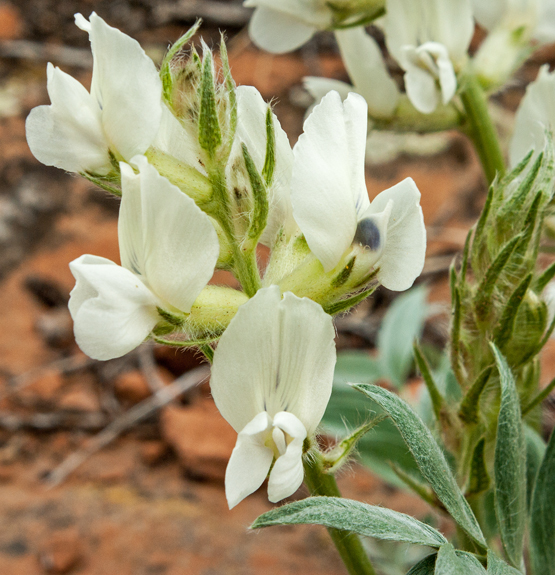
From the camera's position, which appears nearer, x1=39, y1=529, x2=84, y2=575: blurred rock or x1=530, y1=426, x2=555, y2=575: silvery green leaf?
x1=530, y1=426, x2=555, y2=575: silvery green leaf

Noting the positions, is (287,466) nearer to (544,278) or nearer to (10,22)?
(544,278)

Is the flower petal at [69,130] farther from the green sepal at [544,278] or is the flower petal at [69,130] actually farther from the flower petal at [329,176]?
the green sepal at [544,278]

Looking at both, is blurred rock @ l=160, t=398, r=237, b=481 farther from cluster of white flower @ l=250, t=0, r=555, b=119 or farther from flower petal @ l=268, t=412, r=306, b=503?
flower petal @ l=268, t=412, r=306, b=503

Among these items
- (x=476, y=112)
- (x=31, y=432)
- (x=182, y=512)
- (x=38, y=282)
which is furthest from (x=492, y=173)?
(x=38, y=282)

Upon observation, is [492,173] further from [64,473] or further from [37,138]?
[64,473]

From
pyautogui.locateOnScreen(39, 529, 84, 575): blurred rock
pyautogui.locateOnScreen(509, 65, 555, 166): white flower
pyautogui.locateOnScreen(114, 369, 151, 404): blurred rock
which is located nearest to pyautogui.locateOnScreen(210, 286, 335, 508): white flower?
pyautogui.locateOnScreen(509, 65, 555, 166): white flower

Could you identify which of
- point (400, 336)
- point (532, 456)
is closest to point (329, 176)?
point (532, 456)
